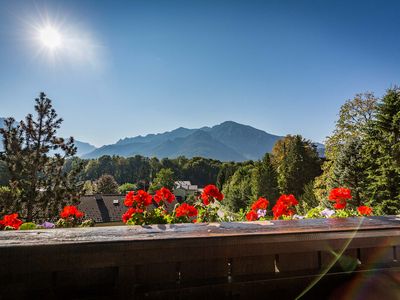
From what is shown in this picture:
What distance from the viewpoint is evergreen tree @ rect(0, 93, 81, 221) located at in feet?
37.6

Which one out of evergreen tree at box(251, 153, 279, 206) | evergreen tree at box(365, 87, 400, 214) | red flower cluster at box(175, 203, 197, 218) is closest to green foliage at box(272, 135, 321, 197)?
evergreen tree at box(251, 153, 279, 206)

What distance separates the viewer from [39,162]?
11883 millimetres

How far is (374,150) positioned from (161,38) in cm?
1005

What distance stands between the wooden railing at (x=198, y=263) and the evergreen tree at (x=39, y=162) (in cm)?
1176

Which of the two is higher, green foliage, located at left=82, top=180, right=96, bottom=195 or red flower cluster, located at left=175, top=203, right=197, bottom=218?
red flower cluster, located at left=175, top=203, right=197, bottom=218

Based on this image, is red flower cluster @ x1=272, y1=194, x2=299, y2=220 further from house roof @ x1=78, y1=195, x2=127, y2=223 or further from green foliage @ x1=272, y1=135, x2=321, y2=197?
green foliage @ x1=272, y1=135, x2=321, y2=197

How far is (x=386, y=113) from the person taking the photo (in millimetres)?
11406

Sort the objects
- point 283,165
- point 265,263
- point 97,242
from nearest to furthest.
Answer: point 97,242 < point 265,263 < point 283,165

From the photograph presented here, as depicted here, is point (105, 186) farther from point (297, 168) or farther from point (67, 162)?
point (67, 162)

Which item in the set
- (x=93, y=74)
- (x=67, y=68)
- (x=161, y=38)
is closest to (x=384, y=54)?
(x=161, y=38)

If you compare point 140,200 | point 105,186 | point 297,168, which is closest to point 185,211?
point 140,200

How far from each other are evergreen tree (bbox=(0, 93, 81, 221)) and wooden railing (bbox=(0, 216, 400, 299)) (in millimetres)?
11762

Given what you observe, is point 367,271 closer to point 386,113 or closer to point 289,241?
point 289,241

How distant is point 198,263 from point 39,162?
12497 mm
